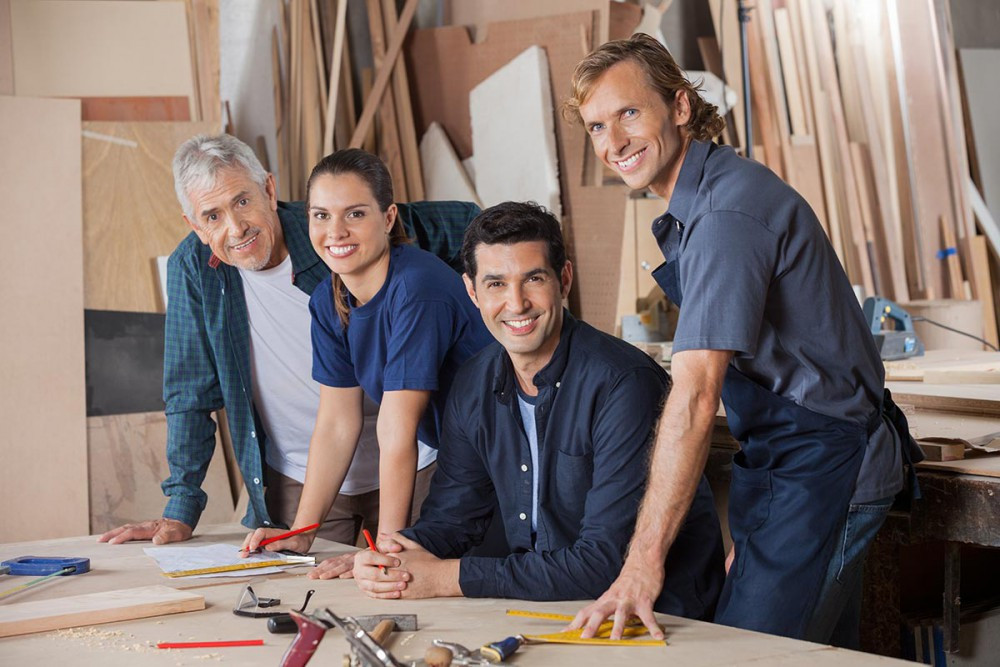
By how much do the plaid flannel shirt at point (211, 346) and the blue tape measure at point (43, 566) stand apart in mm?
622

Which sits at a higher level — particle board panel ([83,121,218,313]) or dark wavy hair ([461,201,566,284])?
particle board panel ([83,121,218,313])

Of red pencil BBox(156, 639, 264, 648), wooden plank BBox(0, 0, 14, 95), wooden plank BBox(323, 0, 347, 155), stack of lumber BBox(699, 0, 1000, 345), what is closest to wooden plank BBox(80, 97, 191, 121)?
wooden plank BBox(0, 0, 14, 95)

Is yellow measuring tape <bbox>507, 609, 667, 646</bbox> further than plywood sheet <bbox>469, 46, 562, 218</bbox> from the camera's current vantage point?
No

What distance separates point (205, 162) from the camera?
2.87 metres

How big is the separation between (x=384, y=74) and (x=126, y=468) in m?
2.08

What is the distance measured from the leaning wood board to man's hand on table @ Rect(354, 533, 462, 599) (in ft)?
1.03

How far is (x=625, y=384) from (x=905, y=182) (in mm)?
4242

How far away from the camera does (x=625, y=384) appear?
2236mm

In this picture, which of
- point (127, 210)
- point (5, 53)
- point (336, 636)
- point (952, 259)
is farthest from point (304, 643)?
point (952, 259)

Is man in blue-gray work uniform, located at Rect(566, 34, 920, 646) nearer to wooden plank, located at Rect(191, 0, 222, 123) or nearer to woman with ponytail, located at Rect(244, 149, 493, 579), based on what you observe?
woman with ponytail, located at Rect(244, 149, 493, 579)

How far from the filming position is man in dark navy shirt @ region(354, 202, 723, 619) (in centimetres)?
208

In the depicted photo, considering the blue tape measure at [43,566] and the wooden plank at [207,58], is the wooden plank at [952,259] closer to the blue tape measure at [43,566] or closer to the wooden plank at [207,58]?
the wooden plank at [207,58]

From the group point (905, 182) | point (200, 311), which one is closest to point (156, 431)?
point (200, 311)

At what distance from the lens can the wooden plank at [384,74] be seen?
16.3 ft
